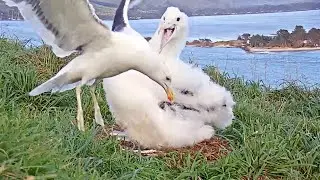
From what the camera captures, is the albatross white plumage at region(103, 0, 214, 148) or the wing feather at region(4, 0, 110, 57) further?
the albatross white plumage at region(103, 0, 214, 148)

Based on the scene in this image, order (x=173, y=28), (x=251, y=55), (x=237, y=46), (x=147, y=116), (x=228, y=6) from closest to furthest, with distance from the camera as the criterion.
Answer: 1. (x=147, y=116)
2. (x=173, y=28)
3. (x=237, y=46)
4. (x=251, y=55)
5. (x=228, y=6)

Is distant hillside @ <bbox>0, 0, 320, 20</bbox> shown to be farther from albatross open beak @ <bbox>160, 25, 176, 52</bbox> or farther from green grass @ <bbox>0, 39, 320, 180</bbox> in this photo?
albatross open beak @ <bbox>160, 25, 176, 52</bbox>

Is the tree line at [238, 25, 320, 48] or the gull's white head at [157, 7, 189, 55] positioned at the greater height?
the gull's white head at [157, 7, 189, 55]

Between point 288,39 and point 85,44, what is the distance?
3.22 metres

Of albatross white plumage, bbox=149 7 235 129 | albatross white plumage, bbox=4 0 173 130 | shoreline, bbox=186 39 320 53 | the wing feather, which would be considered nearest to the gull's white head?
albatross white plumage, bbox=149 7 235 129

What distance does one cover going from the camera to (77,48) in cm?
429

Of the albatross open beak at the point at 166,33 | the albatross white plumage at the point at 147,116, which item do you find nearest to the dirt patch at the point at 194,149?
the albatross white plumage at the point at 147,116

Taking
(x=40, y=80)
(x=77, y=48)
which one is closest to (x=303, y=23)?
(x=40, y=80)

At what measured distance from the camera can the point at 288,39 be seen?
6965mm

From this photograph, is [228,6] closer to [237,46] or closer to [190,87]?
[237,46]

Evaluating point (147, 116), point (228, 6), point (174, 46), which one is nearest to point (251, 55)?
point (228, 6)

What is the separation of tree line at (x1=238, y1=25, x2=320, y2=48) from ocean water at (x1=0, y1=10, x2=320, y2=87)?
2.3 inches

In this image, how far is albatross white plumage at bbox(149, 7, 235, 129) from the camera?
14.9 ft

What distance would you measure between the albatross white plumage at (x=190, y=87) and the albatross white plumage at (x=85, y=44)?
374mm
